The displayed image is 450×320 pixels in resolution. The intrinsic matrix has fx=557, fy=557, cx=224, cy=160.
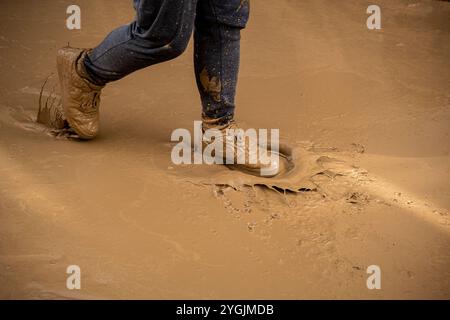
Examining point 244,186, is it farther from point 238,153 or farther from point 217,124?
point 217,124

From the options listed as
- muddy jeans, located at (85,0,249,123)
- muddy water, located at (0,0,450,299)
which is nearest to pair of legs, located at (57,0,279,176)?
muddy jeans, located at (85,0,249,123)

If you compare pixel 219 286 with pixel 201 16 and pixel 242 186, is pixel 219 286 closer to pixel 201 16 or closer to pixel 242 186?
pixel 242 186

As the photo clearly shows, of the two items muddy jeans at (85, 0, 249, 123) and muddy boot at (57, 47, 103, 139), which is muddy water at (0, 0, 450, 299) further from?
muddy jeans at (85, 0, 249, 123)

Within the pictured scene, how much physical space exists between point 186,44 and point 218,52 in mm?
144

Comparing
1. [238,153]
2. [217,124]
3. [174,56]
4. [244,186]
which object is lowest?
[244,186]

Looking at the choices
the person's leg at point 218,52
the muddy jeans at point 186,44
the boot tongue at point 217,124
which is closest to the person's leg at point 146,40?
the muddy jeans at point 186,44

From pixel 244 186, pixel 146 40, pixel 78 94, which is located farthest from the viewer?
pixel 78 94

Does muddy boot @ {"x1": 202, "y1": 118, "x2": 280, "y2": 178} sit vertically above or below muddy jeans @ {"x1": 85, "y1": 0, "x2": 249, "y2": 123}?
below

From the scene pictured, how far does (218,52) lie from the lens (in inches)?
66.9


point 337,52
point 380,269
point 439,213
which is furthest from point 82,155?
point 337,52

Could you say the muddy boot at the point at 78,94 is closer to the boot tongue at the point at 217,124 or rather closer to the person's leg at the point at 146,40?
the person's leg at the point at 146,40

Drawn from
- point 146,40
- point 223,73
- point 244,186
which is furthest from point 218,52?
point 244,186

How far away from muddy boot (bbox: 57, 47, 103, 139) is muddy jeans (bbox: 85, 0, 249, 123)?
0.14ft

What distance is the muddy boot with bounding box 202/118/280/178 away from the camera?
1.77 m
